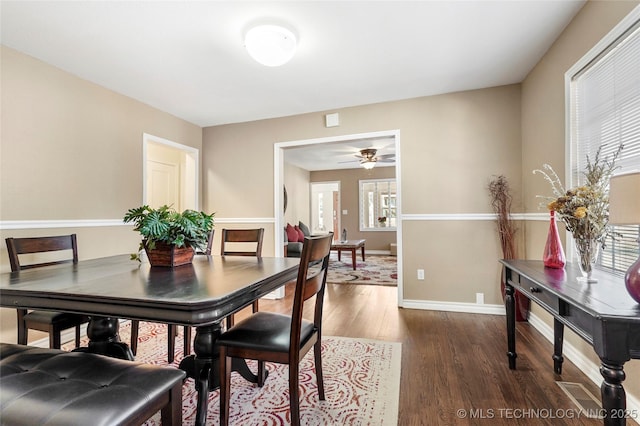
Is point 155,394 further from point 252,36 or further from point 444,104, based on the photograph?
point 444,104

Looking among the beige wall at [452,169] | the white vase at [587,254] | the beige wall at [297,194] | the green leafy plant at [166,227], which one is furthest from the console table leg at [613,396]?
the beige wall at [297,194]

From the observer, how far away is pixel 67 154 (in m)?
2.72

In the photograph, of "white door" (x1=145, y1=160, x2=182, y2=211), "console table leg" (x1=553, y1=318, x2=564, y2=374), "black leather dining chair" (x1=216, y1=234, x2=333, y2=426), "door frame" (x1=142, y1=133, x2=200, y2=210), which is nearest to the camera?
"black leather dining chair" (x1=216, y1=234, x2=333, y2=426)

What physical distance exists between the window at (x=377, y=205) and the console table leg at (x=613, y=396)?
7264 mm

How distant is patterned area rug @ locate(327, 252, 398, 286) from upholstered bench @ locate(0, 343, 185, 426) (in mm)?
3810

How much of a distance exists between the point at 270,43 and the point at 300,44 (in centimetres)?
34

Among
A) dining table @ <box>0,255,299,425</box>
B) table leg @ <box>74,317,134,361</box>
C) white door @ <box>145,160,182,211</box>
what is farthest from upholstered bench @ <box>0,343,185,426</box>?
white door @ <box>145,160,182,211</box>

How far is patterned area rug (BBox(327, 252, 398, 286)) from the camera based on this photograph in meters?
4.77

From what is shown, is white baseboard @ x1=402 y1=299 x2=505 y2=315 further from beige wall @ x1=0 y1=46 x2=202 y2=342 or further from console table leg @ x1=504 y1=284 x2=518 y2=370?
beige wall @ x1=0 y1=46 x2=202 y2=342

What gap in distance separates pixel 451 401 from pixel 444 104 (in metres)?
2.91

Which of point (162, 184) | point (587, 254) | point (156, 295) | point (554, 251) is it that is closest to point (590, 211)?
point (587, 254)

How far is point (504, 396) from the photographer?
170 cm

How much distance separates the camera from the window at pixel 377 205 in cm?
828

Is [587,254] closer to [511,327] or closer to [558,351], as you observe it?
[511,327]
